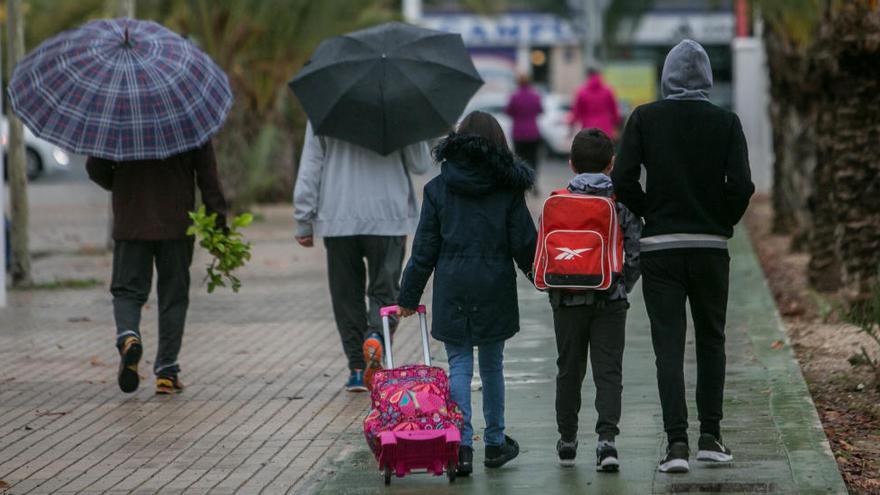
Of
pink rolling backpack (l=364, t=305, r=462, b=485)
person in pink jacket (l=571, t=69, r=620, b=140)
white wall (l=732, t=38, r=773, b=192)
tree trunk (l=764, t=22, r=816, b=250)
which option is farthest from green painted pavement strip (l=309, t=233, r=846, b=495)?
white wall (l=732, t=38, r=773, b=192)

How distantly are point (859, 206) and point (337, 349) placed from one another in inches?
146

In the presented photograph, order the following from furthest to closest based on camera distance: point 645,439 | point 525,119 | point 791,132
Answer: point 525,119 → point 791,132 → point 645,439

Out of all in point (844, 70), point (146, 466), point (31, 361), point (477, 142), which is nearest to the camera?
point (477, 142)

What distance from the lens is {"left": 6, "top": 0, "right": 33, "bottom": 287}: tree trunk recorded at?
13789mm

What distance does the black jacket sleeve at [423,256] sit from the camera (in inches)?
266

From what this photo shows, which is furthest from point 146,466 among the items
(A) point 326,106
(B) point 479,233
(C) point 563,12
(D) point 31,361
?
(C) point 563,12

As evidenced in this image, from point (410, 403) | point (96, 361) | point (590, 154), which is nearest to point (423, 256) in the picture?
point (410, 403)

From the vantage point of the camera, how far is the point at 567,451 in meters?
6.75

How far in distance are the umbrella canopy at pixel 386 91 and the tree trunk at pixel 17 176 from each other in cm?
578

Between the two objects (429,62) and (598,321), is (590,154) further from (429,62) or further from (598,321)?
(429,62)

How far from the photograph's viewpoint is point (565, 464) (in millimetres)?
6781

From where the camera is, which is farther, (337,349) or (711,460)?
(337,349)

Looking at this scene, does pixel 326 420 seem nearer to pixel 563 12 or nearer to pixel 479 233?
pixel 479 233

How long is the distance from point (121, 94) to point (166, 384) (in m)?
1.58
